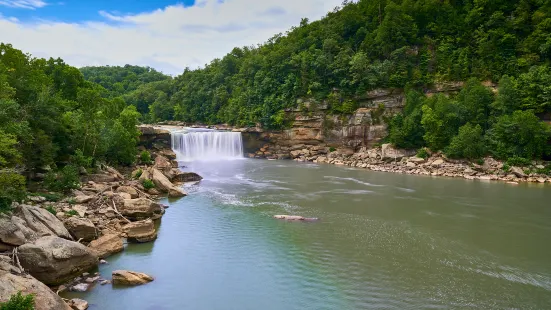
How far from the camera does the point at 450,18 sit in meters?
54.3

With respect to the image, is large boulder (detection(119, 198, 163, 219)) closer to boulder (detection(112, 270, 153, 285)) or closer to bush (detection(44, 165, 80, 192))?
bush (detection(44, 165, 80, 192))

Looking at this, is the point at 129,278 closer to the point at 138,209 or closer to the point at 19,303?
the point at 19,303

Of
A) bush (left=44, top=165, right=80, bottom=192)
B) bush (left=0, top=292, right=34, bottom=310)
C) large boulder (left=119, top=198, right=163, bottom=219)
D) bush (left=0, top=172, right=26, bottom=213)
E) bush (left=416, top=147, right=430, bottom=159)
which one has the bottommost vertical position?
large boulder (left=119, top=198, right=163, bottom=219)

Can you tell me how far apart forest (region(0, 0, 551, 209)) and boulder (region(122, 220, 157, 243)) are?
645 centimetres

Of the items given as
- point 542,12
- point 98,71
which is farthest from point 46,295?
point 98,71

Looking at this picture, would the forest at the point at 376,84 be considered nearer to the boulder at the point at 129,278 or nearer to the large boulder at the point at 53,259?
the large boulder at the point at 53,259

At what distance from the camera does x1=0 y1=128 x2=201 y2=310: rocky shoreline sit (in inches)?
416

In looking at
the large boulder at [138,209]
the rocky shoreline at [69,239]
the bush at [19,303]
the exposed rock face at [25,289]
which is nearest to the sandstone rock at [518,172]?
the rocky shoreline at [69,239]

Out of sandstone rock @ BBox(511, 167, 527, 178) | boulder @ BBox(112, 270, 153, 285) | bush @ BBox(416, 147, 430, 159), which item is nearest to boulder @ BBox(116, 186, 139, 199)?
boulder @ BBox(112, 270, 153, 285)

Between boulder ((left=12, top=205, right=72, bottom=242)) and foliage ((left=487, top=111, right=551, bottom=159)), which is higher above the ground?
foliage ((left=487, top=111, right=551, bottom=159))

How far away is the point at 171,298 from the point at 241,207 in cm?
1232

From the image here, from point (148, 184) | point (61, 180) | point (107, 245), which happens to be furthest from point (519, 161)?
point (61, 180)

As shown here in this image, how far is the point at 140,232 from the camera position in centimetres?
1730

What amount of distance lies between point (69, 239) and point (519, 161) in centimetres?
4092
